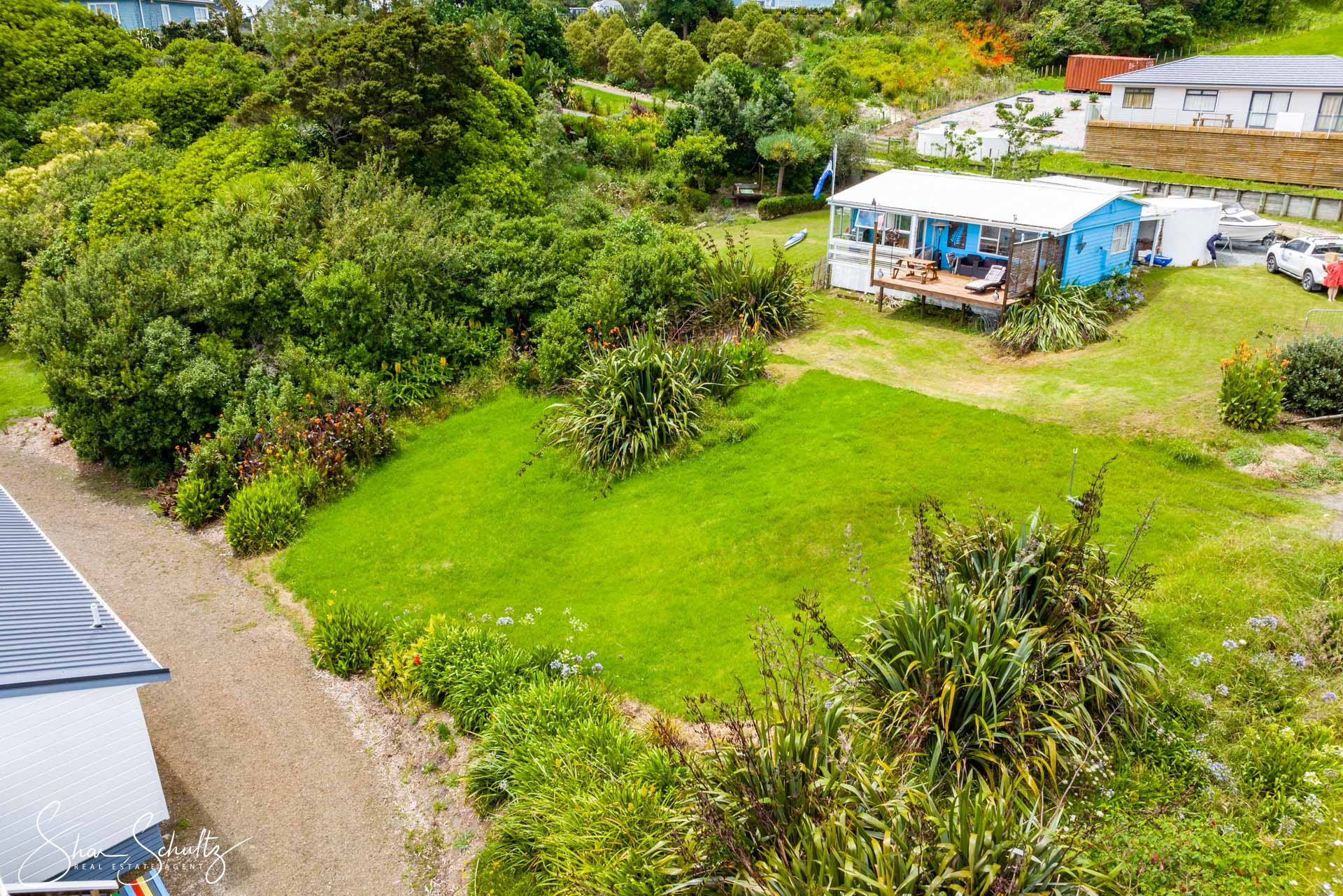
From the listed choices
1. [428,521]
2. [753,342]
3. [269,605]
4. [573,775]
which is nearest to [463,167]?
[753,342]

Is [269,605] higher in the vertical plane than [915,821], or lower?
lower

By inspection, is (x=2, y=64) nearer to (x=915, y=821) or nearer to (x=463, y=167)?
(x=463, y=167)

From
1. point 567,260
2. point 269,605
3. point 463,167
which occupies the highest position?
point 463,167

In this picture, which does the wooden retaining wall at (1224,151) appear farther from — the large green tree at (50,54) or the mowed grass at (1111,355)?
the large green tree at (50,54)

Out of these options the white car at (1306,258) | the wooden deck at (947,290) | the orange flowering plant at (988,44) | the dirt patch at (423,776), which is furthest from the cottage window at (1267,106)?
the dirt patch at (423,776)

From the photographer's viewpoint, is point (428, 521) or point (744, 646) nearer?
point (744, 646)

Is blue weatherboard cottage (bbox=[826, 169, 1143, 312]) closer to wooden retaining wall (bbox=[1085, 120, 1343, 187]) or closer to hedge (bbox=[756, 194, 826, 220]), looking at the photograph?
hedge (bbox=[756, 194, 826, 220])

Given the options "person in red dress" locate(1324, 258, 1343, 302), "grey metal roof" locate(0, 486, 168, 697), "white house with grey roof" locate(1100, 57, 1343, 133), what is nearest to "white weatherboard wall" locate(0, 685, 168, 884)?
"grey metal roof" locate(0, 486, 168, 697)
